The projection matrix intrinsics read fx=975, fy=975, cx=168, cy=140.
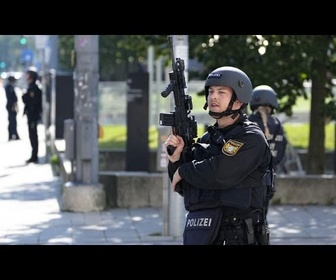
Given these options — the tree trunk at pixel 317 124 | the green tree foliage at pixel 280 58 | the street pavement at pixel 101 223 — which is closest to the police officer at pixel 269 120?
the street pavement at pixel 101 223

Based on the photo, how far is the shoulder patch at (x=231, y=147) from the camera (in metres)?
5.59

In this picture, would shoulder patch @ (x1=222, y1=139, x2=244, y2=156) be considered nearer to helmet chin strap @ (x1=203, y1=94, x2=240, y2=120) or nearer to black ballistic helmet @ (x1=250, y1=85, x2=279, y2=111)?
helmet chin strap @ (x1=203, y1=94, x2=240, y2=120)

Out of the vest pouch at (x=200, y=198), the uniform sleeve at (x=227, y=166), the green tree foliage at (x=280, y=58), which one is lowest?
the vest pouch at (x=200, y=198)

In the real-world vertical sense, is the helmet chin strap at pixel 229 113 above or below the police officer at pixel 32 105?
above

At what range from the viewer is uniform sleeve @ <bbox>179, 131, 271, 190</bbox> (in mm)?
5574

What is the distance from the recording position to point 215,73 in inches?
230

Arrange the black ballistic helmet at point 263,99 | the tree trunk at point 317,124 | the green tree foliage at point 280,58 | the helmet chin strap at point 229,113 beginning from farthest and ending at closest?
the tree trunk at point 317,124 < the green tree foliage at point 280,58 < the black ballistic helmet at point 263,99 < the helmet chin strap at point 229,113

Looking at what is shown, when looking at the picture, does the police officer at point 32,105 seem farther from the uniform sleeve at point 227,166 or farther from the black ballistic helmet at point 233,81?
the uniform sleeve at point 227,166

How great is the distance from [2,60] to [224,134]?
4872cm

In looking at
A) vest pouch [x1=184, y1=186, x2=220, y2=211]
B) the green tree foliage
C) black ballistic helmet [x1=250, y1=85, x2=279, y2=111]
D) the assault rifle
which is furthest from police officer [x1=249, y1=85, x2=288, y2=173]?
the green tree foliage

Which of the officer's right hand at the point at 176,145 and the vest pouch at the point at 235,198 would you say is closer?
the vest pouch at the point at 235,198

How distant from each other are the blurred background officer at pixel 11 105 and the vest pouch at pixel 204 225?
1769 cm
